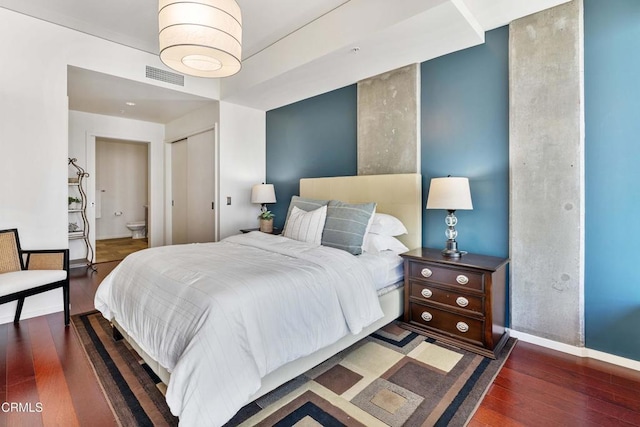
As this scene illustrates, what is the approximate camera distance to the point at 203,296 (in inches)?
60.9

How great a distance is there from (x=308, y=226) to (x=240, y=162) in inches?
89.7

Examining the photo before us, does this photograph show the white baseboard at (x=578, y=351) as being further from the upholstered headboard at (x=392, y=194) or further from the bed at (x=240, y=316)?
the upholstered headboard at (x=392, y=194)

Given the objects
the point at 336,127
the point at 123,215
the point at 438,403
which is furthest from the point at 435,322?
the point at 123,215

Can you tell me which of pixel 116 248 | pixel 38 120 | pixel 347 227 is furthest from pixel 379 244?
pixel 116 248

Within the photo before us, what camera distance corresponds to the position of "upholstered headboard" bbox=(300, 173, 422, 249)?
305 cm

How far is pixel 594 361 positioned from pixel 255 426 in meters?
2.37

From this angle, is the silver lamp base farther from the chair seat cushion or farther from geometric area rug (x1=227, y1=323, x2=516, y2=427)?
the chair seat cushion

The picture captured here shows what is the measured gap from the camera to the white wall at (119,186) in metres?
7.28

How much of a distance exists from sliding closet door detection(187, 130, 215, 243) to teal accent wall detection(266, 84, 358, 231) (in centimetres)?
90

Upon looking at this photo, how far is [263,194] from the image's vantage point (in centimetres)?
439

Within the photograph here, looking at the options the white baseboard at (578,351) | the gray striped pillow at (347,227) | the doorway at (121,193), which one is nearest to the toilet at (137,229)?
the doorway at (121,193)

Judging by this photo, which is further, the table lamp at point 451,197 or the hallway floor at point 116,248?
the hallway floor at point 116,248

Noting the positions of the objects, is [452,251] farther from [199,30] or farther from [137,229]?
[137,229]

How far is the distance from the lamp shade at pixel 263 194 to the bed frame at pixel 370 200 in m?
0.51
